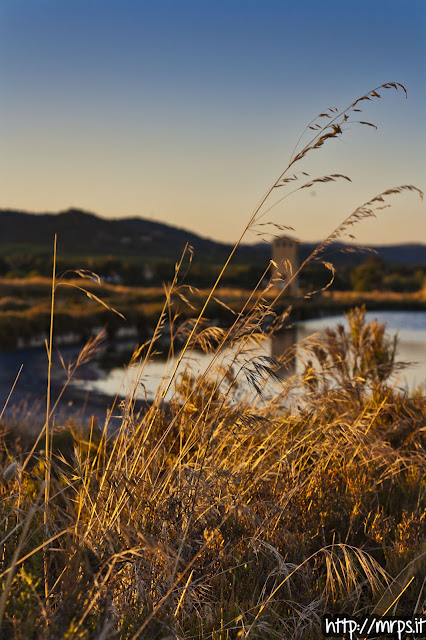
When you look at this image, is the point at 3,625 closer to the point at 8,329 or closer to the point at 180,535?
the point at 180,535

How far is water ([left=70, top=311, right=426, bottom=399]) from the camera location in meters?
3.22

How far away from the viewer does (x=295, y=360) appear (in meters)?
4.11

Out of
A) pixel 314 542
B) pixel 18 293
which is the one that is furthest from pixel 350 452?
Answer: pixel 18 293

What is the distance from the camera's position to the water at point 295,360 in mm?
3215

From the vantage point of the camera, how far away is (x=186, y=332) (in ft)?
10.6

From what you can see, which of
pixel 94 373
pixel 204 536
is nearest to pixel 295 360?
pixel 204 536

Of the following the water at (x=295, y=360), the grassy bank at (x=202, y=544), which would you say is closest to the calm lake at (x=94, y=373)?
the water at (x=295, y=360)

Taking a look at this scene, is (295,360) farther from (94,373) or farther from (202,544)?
(94,373)

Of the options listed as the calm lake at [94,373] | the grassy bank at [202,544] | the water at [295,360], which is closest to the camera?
the grassy bank at [202,544]

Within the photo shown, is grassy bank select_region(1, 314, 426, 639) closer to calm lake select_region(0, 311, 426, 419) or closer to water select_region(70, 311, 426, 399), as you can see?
water select_region(70, 311, 426, 399)

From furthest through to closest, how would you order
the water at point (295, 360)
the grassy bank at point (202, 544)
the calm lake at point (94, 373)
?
the calm lake at point (94, 373), the water at point (295, 360), the grassy bank at point (202, 544)

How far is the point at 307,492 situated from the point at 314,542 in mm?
274

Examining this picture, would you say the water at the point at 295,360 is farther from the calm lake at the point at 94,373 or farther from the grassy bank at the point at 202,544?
the grassy bank at the point at 202,544

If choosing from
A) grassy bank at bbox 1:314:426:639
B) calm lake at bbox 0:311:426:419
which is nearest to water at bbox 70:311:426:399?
calm lake at bbox 0:311:426:419
